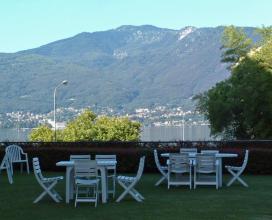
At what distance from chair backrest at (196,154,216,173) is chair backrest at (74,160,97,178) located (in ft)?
11.0

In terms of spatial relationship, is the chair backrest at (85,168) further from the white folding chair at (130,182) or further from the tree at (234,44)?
the tree at (234,44)

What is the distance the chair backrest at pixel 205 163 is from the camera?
45.2 feet

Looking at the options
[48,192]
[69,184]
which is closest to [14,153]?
[69,184]

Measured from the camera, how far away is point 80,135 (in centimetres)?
5559

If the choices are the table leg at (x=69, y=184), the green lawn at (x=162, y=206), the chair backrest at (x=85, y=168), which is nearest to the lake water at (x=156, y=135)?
the green lawn at (x=162, y=206)

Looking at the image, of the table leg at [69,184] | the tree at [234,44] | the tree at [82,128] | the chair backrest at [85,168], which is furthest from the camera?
the tree at [82,128]

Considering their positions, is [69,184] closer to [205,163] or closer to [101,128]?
[205,163]

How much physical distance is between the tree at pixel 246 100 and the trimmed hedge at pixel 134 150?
1289 cm

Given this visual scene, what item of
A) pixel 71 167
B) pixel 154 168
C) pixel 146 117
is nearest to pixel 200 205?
pixel 71 167

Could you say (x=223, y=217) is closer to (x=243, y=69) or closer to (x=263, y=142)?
(x=263, y=142)

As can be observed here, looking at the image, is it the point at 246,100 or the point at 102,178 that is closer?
the point at 102,178

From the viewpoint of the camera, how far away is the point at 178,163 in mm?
13883

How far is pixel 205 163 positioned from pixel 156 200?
2350 millimetres

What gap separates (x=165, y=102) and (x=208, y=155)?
16089 centimetres
